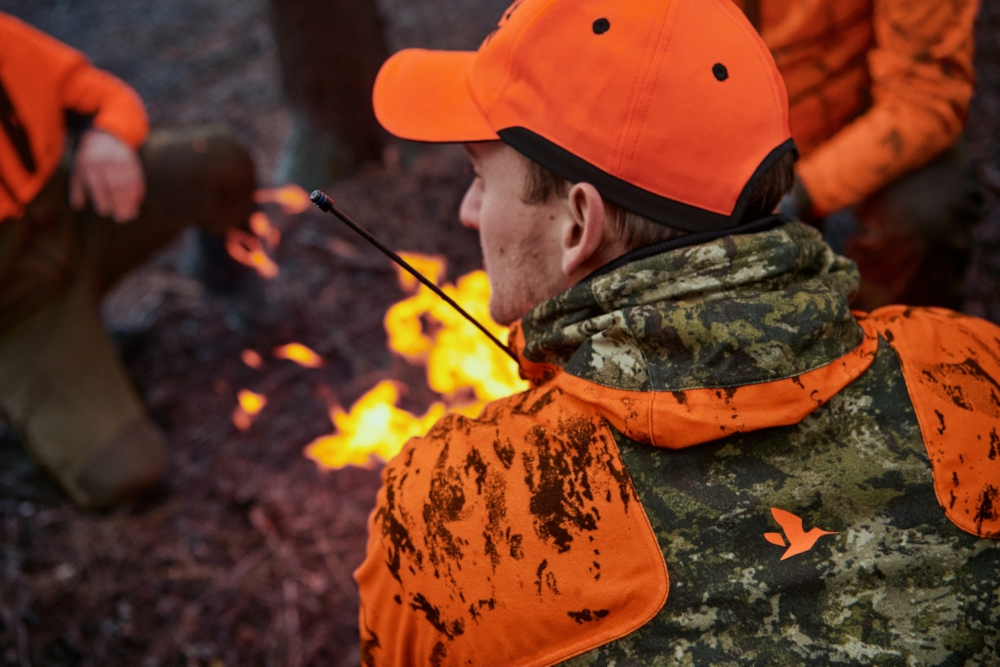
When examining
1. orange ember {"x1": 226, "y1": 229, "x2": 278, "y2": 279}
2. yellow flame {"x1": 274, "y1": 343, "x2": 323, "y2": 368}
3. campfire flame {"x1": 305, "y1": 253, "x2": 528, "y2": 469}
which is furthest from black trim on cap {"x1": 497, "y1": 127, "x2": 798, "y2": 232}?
orange ember {"x1": 226, "y1": 229, "x2": 278, "y2": 279}

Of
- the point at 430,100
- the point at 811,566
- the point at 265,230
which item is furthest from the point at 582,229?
the point at 265,230

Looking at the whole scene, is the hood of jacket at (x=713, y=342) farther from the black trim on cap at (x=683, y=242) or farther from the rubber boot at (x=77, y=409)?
the rubber boot at (x=77, y=409)

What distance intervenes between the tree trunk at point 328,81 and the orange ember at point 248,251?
88 cm

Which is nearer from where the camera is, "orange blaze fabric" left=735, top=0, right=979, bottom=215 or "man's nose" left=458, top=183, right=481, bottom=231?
"man's nose" left=458, top=183, right=481, bottom=231

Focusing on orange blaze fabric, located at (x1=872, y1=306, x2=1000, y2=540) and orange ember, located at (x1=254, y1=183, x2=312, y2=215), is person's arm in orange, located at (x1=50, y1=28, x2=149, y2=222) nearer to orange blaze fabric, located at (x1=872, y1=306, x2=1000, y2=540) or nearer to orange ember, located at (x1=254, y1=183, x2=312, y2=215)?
orange ember, located at (x1=254, y1=183, x2=312, y2=215)

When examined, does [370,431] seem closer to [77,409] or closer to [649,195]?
[77,409]

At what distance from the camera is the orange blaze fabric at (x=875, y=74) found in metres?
2.59

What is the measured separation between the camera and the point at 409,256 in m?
4.01

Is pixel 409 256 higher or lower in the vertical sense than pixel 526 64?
lower

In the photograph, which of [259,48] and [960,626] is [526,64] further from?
[259,48]

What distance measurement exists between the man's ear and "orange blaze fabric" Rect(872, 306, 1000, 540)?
665mm

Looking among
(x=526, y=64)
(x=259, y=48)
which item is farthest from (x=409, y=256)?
(x=259, y=48)

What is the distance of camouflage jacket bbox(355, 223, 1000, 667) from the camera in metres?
1.14

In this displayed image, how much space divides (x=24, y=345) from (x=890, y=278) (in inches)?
168
